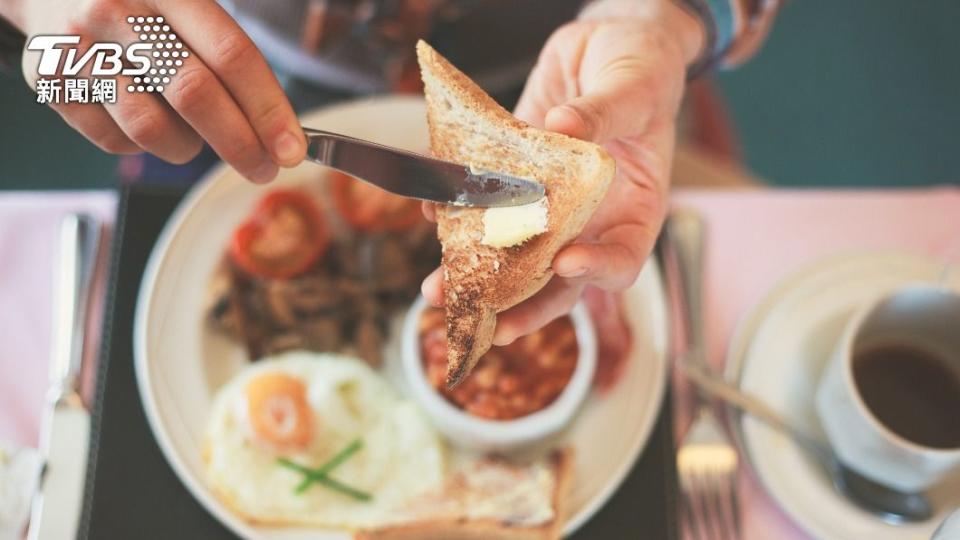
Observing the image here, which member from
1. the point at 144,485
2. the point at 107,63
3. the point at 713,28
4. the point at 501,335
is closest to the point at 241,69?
the point at 107,63

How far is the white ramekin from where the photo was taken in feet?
3.92

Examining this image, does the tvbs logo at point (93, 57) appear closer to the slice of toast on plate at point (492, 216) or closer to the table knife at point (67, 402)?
the slice of toast on plate at point (492, 216)

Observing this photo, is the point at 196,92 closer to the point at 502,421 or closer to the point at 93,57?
the point at 93,57

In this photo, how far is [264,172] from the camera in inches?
39.8

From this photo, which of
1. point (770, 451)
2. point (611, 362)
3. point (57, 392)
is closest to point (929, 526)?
point (770, 451)

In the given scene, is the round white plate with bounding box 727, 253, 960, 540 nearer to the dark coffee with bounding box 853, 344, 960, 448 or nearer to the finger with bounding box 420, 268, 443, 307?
the dark coffee with bounding box 853, 344, 960, 448

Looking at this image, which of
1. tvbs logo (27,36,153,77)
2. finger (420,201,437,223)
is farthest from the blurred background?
tvbs logo (27,36,153,77)

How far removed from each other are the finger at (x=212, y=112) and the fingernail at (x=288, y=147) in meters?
0.04

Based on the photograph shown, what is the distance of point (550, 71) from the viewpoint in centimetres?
118

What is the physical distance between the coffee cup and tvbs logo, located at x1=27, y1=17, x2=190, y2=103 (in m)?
0.93

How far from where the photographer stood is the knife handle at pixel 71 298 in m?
1.24

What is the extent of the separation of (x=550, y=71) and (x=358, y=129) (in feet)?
1.33

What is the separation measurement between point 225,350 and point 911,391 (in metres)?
1.08

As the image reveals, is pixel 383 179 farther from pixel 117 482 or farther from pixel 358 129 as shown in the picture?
pixel 117 482
